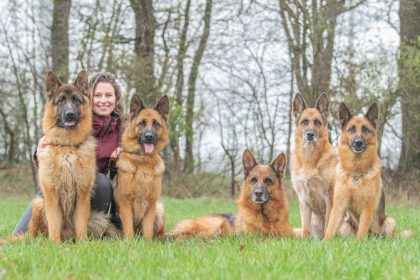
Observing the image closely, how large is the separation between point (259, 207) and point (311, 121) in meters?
1.41

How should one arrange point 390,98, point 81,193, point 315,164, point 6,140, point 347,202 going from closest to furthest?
point 81,193
point 347,202
point 315,164
point 390,98
point 6,140

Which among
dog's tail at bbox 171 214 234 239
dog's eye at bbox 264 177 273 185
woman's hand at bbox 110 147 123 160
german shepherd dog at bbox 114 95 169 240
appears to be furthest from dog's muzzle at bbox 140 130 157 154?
dog's eye at bbox 264 177 273 185

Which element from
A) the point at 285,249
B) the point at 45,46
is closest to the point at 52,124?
the point at 285,249

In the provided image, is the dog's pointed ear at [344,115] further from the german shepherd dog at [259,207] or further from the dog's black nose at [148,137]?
the dog's black nose at [148,137]

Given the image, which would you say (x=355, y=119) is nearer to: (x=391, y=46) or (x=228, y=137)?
(x=391, y=46)

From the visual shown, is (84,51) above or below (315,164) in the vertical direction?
above

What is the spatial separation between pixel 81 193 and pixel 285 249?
7.78 ft

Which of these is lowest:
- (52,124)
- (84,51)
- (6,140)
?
(6,140)

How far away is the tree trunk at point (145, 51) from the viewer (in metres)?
16.5

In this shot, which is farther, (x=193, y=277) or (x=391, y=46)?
(x=391, y=46)

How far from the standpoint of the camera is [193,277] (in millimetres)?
3332

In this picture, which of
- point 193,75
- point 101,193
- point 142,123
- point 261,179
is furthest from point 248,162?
point 193,75

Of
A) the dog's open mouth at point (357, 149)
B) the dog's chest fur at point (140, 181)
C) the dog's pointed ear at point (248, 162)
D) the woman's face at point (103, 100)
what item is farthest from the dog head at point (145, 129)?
the dog's open mouth at point (357, 149)

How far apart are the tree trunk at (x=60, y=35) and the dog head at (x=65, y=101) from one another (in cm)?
1199
